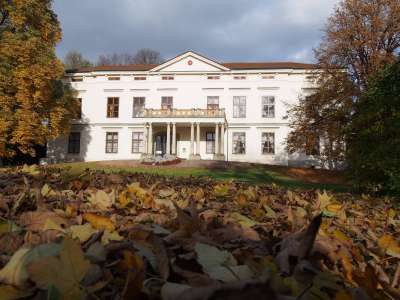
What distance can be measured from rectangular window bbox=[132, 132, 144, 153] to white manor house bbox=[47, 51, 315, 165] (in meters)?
0.10

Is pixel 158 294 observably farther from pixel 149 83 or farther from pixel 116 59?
pixel 116 59

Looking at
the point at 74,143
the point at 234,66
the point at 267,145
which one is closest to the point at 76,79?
the point at 74,143

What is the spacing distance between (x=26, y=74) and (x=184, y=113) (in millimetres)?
13594

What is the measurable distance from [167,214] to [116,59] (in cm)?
5879

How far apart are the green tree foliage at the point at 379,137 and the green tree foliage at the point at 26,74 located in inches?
809

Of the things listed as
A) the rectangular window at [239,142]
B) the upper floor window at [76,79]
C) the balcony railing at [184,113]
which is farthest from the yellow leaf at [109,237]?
the upper floor window at [76,79]

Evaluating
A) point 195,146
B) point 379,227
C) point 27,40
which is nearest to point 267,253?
point 379,227

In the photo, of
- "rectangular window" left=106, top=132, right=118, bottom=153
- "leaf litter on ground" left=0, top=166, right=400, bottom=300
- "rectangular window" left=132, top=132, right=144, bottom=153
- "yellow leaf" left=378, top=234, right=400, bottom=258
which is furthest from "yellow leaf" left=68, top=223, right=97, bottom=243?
"rectangular window" left=106, top=132, right=118, bottom=153

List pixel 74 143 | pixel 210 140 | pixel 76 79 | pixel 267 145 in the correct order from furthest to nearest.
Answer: pixel 76 79, pixel 74 143, pixel 210 140, pixel 267 145

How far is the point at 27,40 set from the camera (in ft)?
75.9

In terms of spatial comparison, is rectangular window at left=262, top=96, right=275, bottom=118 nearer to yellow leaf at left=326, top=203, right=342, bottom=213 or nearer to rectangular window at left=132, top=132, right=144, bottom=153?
rectangular window at left=132, top=132, right=144, bottom=153

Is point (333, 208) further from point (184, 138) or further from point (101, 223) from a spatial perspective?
point (184, 138)

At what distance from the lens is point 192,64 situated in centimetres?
3375

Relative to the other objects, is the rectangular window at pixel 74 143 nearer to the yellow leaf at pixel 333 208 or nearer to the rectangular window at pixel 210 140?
the rectangular window at pixel 210 140
